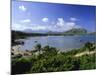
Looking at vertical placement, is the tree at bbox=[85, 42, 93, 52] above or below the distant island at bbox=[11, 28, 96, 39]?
below

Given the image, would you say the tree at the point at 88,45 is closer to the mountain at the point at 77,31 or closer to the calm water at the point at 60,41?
the calm water at the point at 60,41

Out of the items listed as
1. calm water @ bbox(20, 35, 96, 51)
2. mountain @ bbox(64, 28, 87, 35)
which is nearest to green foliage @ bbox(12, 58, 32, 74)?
calm water @ bbox(20, 35, 96, 51)

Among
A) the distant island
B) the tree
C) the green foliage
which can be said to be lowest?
the green foliage

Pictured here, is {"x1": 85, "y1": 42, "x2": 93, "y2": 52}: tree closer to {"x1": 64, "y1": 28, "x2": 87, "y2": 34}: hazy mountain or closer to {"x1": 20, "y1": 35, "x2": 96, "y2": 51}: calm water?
{"x1": 20, "y1": 35, "x2": 96, "y2": 51}: calm water

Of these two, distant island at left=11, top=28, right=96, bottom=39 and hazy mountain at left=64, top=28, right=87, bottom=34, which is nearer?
distant island at left=11, top=28, right=96, bottom=39

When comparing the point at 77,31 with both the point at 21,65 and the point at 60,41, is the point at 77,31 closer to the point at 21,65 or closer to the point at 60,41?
the point at 60,41
